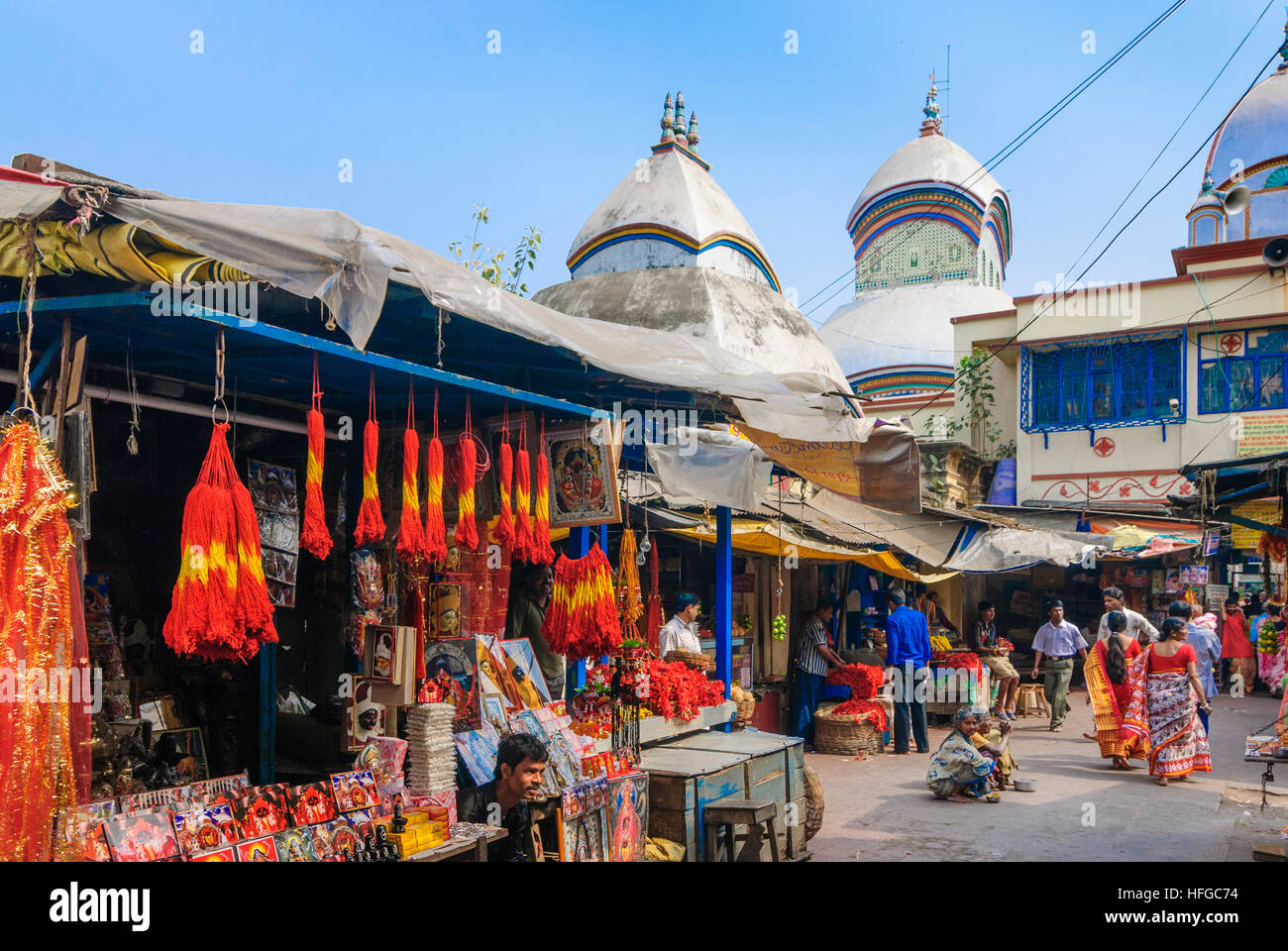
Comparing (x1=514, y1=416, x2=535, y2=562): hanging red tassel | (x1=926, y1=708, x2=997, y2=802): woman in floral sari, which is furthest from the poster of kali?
(x1=926, y1=708, x2=997, y2=802): woman in floral sari

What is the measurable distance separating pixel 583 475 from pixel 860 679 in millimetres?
7065

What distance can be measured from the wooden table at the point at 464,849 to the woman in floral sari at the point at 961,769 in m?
5.38

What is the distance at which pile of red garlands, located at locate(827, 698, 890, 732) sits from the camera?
450 inches

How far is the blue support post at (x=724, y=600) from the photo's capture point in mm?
7867

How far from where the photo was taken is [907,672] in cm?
1152

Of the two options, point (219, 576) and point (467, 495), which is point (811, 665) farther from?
point (219, 576)

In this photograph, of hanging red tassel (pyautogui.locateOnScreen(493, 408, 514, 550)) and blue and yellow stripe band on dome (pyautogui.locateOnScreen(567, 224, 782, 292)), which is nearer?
hanging red tassel (pyautogui.locateOnScreen(493, 408, 514, 550))

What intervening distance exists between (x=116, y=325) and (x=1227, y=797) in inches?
367

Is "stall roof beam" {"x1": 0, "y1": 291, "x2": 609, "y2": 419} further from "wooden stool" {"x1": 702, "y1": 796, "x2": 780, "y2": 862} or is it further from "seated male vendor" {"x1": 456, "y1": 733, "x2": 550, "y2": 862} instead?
"wooden stool" {"x1": 702, "y1": 796, "x2": 780, "y2": 862}

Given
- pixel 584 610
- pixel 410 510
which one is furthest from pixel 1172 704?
pixel 410 510

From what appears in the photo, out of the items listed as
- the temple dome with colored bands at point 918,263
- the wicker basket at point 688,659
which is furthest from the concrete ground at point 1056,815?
the temple dome with colored bands at point 918,263

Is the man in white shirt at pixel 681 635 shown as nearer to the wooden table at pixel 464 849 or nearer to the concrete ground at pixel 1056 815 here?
the concrete ground at pixel 1056 815

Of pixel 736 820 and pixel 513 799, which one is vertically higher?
pixel 513 799

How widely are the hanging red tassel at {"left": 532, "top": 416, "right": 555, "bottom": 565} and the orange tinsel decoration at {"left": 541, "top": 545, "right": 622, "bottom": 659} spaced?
29cm
